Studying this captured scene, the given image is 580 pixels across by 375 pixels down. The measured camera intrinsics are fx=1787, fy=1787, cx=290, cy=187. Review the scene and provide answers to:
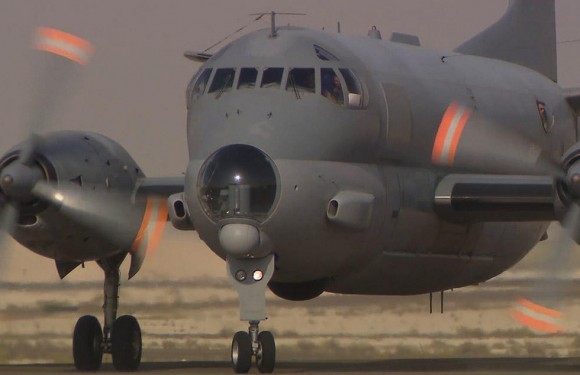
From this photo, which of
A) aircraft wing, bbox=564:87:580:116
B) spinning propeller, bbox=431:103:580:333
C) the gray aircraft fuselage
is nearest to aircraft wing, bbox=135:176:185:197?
the gray aircraft fuselage

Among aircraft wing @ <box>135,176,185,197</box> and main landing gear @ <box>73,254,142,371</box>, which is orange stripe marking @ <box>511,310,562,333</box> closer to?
aircraft wing @ <box>135,176,185,197</box>

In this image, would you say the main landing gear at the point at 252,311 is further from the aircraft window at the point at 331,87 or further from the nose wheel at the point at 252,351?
the aircraft window at the point at 331,87

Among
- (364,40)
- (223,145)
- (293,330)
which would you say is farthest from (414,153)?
(293,330)

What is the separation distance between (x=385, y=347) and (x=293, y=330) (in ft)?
6.60

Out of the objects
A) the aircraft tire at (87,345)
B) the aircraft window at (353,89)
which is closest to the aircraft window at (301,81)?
the aircraft window at (353,89)

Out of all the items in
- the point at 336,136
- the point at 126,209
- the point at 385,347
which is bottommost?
the point at 385,347

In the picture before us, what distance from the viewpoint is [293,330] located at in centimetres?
3180

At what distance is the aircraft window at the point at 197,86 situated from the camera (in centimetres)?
2303

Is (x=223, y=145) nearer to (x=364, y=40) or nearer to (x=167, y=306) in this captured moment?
(x=364, y=40)

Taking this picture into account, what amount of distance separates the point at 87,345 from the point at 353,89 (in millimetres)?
6228

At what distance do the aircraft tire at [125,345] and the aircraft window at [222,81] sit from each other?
4.97 meters

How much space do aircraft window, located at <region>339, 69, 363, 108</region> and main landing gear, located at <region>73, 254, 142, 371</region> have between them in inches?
221

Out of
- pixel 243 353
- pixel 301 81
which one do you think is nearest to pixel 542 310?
pixel 243 353

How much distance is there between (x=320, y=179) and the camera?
21922 mm
